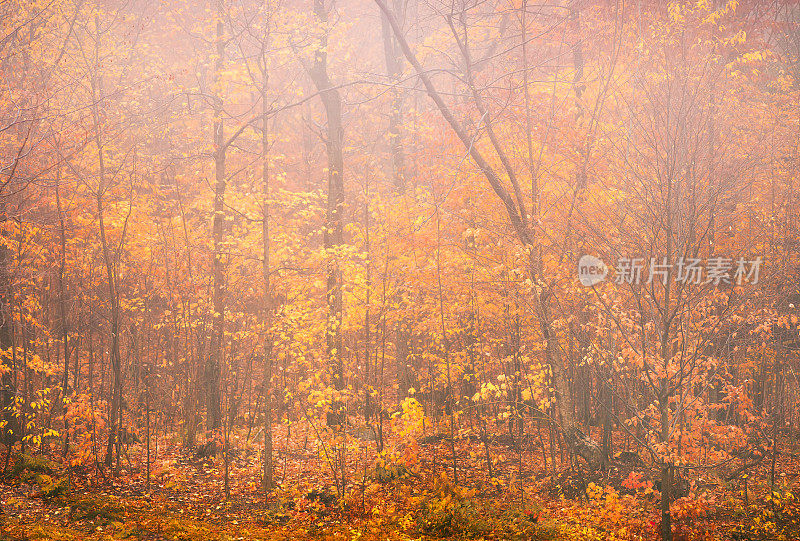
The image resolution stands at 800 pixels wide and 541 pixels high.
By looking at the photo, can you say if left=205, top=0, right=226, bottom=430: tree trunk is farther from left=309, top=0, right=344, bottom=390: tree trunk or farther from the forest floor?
left=309, top=0, right=344, bottom=390: tree trunk

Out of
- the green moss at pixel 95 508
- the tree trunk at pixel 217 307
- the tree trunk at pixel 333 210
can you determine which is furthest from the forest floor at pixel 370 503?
the tree trunk at pixel 333 210

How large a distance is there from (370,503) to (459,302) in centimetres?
529

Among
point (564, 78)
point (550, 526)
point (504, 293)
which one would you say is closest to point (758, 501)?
point (550, 526)

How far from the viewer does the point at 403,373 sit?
15914mm

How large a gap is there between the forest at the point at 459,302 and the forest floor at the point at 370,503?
67mm

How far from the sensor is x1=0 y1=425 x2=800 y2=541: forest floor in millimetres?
8250

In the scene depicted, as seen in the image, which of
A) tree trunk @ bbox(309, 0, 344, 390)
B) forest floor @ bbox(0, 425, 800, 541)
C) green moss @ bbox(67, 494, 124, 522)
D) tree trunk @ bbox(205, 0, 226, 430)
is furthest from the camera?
tree trunk @ bbox(309, 0, 344, 390)

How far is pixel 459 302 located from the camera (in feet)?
42.1

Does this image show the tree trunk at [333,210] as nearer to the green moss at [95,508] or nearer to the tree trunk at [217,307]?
the tree trunk at [217,307]

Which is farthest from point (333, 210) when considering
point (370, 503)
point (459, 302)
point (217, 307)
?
point (370, 503)

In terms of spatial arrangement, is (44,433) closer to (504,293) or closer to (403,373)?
(403,373)

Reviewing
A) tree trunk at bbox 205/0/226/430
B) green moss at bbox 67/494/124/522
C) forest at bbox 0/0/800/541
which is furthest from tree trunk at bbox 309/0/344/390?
green moss at bbox 67/494/124/522

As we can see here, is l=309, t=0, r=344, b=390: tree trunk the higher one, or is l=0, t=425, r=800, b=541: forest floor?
l=309, t=0, r=344, b=390: tree trunk

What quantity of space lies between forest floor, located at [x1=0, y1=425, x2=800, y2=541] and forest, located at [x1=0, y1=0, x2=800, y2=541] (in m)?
0.07
